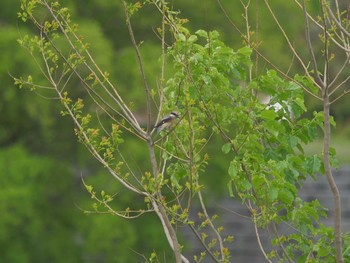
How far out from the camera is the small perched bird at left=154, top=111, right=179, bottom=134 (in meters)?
6.06

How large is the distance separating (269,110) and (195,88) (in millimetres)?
432

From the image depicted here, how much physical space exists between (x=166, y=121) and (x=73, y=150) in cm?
1246

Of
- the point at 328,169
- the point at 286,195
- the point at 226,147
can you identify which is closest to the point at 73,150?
the point at 226,147

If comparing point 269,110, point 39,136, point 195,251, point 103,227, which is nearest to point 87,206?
point 103,227

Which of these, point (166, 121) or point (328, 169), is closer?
point (328, 169)

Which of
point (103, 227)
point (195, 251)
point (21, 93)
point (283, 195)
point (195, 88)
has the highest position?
point (195, 88)

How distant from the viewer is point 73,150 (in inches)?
727

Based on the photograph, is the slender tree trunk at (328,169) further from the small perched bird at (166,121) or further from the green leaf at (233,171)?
the small perched bird at (166,121)

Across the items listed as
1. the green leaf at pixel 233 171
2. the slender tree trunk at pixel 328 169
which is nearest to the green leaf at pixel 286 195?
the green leaf at pixel 233 171

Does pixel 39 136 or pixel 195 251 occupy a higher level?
pixel 39 136

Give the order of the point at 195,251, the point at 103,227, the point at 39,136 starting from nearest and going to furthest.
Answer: the point at 103,227
the point at 39,136
the point at 195,251

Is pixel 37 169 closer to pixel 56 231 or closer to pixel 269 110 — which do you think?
pixel 56 231

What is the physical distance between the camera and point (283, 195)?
19.0 ft

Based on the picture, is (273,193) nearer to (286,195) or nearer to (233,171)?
(286,195)
